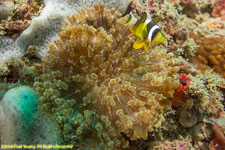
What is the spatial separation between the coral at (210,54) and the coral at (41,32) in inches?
113

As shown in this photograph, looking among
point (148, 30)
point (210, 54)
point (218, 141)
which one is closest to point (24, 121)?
point (148, 30)

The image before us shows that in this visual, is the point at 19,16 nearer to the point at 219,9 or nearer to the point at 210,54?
the point at 210,54

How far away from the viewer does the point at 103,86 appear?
7.52ft

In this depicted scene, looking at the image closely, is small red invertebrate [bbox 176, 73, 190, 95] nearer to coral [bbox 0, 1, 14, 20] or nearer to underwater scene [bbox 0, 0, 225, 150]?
underwater scene [bbox 0, 0, 225, 150]

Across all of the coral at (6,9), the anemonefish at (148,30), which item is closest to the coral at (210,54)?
the anemonefish at (148,30)

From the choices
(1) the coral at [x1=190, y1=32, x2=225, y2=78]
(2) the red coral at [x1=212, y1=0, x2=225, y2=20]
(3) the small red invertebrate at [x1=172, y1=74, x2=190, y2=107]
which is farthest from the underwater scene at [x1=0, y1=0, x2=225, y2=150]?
(2) the red coral at [x1=212, y1=0, x2=225, y2=20]

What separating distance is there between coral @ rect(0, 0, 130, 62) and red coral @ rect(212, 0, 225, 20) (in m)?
5.19

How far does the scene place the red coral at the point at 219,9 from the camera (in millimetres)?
5691

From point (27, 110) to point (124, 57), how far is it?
58.6 inches

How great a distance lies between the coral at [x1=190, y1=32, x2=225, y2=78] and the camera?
376 cm

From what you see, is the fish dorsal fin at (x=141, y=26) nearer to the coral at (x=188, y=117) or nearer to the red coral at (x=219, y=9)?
the coral at (x=188, y=117)

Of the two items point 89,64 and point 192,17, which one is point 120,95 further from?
point 192,17

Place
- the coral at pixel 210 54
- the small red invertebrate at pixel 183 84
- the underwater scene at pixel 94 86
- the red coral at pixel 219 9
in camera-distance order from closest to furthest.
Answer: the underwater scene at pixel 94 86
the small red invertebrate at pixel 183 84
the coral at pixel 210 54
the red coral at pixel 219 9

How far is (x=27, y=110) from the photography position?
205 cm
